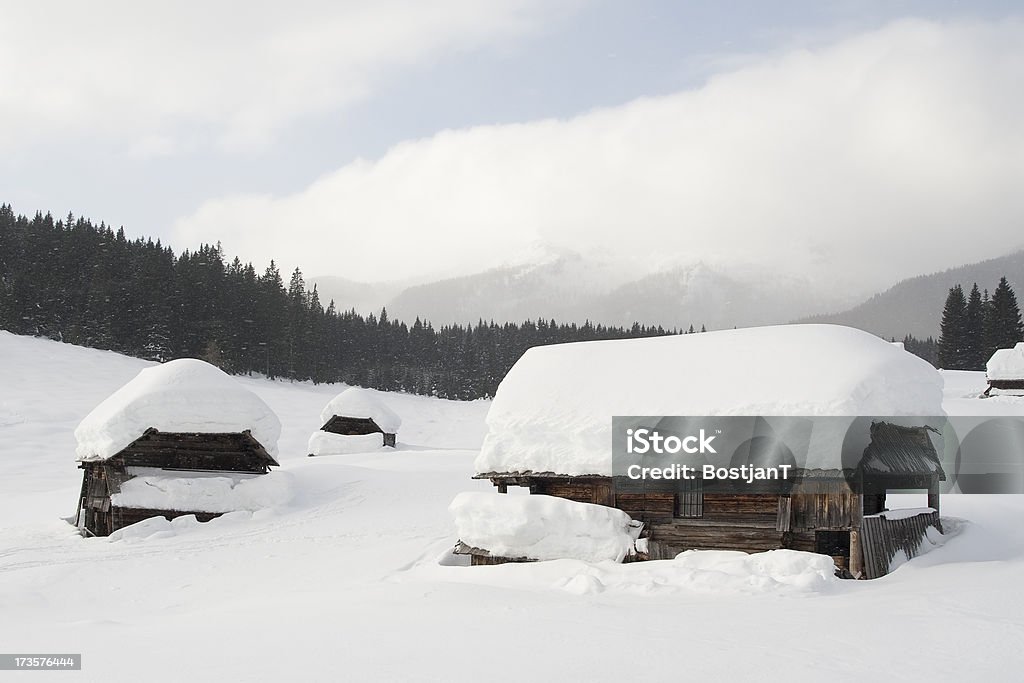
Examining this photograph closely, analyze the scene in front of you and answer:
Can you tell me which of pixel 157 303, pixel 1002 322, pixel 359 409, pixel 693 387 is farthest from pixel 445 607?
pixel 1002 322

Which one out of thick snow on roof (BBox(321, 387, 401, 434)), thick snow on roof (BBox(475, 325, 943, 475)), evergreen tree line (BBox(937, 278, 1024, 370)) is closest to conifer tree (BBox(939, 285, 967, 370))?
evergreen tree line (BBox(937, 278, 1024, 370))

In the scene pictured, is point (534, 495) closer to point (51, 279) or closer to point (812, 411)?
point (812, 411)

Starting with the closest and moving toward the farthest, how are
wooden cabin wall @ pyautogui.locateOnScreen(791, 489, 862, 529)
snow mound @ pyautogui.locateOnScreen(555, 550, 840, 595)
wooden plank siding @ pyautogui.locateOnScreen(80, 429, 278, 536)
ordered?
snow mound @ pyautogui.locateOnScreen(555, 550, 840, 595) → wooden cabin wall @ pyautogui.locateOnScreen(791, 489, 862, 529) → wooden plank siding @ pyautogui.locateOnScreen(80, 429, 278, 536)

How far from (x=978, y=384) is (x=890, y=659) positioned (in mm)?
58556

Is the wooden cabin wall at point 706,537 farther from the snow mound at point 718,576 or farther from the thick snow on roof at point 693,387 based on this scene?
the thick snow on roof at point 693,387

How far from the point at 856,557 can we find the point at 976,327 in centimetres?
7302

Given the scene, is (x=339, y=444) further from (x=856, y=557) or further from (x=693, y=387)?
(x=856, y=557)

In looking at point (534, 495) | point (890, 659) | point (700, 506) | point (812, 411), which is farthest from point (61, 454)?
point (890, 659)

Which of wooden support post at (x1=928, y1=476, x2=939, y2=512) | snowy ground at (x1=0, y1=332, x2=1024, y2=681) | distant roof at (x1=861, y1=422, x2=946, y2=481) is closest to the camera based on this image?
snowy ground at (x1=0, y1=332, x2=1024, y2=681)

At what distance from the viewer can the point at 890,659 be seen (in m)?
7.34

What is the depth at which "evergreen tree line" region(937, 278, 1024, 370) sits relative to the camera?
6919 centimetres

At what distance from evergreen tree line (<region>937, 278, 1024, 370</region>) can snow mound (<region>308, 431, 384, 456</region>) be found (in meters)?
59.0

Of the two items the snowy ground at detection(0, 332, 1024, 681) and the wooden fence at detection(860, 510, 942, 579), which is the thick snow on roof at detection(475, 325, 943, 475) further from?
the snowy ground at detection(0, 332, 1024, 681)

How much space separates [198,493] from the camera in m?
21.0
